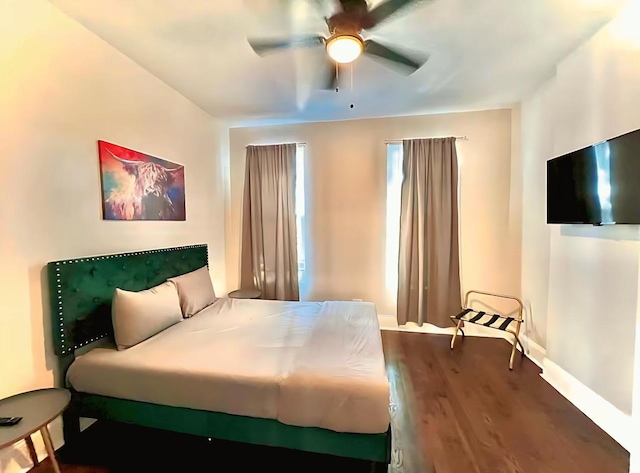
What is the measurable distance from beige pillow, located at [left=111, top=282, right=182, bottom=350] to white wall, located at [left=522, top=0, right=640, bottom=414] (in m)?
3.11

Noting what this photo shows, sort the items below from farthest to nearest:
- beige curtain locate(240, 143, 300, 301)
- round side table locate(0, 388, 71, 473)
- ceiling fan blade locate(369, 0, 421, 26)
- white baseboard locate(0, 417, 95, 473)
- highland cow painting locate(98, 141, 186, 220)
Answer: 1. beige curtain locate(240, 143, 300, 301)
2. highland cow painting locate(98, 141, 186, 220)
3. white baseboard locate(0, 417, 95, 473)
4. ceiling fan blade locate(369, 0, 421, 26)
5. round side table locate(0, 388, 71, 473)

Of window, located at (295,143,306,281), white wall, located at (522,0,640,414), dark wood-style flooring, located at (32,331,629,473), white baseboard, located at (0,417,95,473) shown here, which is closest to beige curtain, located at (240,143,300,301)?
window, located at (295,143,306,281)

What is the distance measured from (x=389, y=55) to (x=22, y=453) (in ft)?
10.8

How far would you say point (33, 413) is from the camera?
1.50 m

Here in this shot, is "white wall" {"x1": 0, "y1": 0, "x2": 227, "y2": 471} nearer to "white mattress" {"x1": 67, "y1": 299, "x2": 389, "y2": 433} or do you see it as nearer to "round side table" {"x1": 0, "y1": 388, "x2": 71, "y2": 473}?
"round side table" {"x1": 0, "y1": 388, "x2": 71, "y2": 473}

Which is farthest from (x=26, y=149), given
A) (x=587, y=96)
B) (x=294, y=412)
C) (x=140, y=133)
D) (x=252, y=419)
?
(x=587, y=96)

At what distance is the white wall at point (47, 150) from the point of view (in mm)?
1721

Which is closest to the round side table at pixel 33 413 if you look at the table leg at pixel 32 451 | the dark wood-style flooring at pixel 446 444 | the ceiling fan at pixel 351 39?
the table leg at pixel 32 451

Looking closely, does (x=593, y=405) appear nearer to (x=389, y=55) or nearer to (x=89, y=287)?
(x=389, y=55)

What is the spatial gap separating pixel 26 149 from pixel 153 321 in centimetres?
133

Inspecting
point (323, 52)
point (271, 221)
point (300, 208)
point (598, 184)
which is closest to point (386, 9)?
point (323, 52)

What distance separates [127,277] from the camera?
2432 millimetres

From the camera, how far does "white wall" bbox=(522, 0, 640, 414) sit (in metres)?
1.93

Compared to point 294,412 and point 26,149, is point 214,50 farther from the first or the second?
point 294,412
